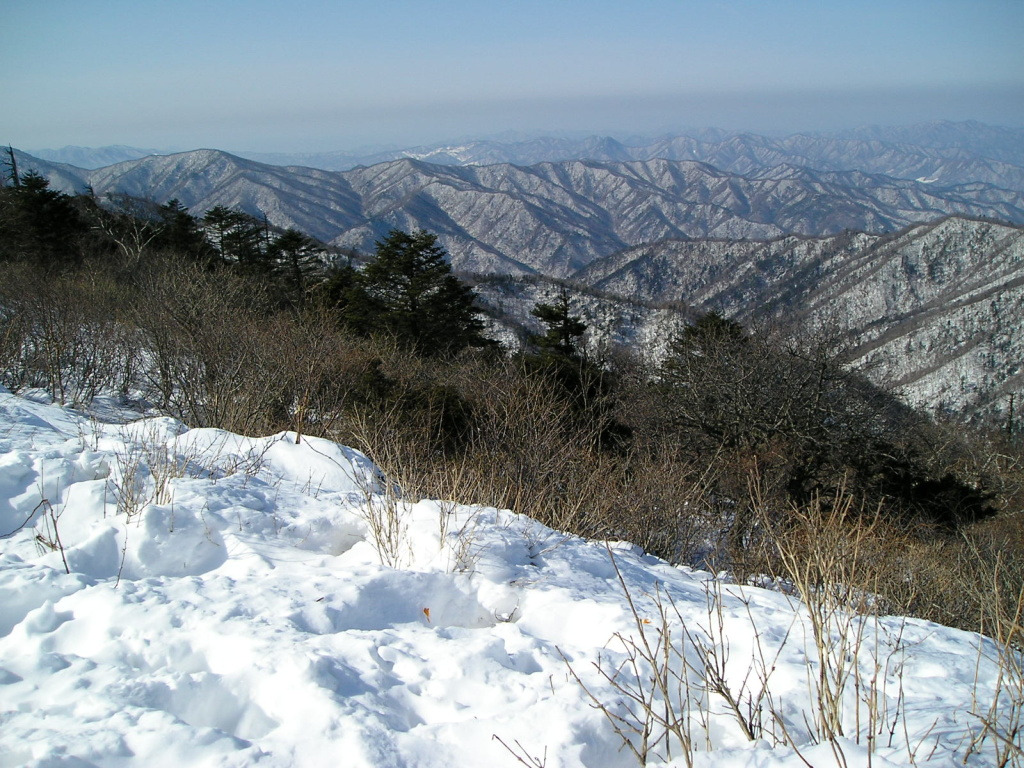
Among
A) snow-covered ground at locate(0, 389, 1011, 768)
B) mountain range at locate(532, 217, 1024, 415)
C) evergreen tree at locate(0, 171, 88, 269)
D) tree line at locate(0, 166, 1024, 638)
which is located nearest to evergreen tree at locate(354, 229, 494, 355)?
tree line at locate(0, 166, 1024, 638)

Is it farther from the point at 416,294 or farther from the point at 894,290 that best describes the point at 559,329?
the point at 894,290

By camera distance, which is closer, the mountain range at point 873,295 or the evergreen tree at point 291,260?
the evergreen tree at point 291,260

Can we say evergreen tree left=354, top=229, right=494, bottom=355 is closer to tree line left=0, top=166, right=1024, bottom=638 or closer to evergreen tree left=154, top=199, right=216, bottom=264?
tree line left=0, top=166, right=1024, bottom=638

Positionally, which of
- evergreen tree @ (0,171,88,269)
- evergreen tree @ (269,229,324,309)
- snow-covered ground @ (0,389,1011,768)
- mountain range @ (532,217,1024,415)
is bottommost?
mountain range @ (532,217,1024,415)

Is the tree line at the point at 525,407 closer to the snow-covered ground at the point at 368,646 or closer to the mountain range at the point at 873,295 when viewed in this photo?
the snow-covered ground at the point at 368,646

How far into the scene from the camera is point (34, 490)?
3.81m

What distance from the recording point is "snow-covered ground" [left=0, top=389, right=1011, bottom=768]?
6.77 feet

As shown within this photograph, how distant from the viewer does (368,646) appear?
2.69 m

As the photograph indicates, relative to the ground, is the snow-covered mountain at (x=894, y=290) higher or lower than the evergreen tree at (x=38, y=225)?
lower

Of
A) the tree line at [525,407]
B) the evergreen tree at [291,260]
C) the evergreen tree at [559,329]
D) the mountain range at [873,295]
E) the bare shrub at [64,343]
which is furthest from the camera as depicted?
the mountain range at [873,295]

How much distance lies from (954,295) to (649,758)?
116 m

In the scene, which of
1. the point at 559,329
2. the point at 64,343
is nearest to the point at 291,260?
the point at 559,329

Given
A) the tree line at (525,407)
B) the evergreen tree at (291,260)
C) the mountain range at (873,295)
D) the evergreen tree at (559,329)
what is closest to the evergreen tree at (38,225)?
the tree line at (525,407)

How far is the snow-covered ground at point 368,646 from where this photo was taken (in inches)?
81.2
